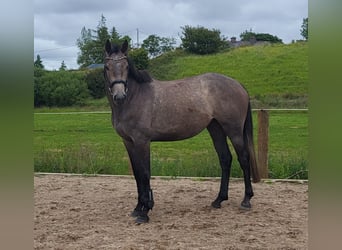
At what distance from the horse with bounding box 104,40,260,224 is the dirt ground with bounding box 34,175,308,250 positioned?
0.89 ft

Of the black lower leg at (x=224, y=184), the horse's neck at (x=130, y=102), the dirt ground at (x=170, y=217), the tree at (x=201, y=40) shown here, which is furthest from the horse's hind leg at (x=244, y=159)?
the tree at (x=201, y=40)

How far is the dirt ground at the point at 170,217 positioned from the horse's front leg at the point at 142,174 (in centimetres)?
13

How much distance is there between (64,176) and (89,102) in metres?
10.0

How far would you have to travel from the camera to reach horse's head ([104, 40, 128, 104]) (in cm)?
367

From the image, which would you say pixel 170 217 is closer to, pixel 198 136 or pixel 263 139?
pixel 263 139

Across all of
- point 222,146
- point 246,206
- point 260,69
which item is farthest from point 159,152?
point 260,69

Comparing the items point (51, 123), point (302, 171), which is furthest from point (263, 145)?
point (51, 123)

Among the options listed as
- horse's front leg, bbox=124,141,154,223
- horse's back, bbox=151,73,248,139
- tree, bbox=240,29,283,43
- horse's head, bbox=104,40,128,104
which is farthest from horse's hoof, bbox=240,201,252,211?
tree, bbox=240,29,283,43

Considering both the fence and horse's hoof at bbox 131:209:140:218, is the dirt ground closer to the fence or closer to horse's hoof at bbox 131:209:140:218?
horse's hoof at bbox 131:209:140:218

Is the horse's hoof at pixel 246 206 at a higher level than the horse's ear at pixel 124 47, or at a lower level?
lower

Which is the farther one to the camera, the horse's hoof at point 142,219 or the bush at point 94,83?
the bush at point 94,83

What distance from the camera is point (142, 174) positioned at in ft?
13.5

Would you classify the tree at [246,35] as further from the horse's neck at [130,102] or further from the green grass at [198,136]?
the horse's neck at [130,102]

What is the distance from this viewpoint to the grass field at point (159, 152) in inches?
247
